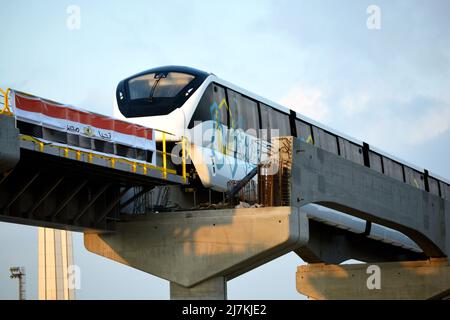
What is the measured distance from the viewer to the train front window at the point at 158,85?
102 ft

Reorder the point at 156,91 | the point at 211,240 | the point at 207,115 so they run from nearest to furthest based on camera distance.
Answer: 1. the point at 211,240
2. the point at 207,115
3. the point at 156,91

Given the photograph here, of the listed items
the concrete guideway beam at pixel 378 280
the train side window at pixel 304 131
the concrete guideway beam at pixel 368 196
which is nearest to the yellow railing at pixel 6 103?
the concrete guideway beam at pixel 368 196

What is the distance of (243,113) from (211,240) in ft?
19.0

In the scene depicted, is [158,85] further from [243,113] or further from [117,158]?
[117,158]

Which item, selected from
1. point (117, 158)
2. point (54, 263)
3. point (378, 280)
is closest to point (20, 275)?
point (54, 263)

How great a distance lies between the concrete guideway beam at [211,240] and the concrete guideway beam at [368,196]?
164cm

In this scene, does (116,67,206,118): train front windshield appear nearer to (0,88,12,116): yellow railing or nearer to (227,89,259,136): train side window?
(227,89,259,136): train side window

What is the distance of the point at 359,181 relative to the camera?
3509 cm

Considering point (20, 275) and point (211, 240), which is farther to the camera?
point (20, 275)

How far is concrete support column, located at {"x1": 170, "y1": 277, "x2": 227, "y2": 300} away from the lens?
93.6ft

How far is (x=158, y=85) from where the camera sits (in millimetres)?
31297

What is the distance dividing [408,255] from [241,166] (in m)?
24.2

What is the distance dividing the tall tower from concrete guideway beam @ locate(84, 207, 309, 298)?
25.6 m

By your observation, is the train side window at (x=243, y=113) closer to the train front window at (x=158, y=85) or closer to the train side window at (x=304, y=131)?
the train front window at (x=158, y=85)
